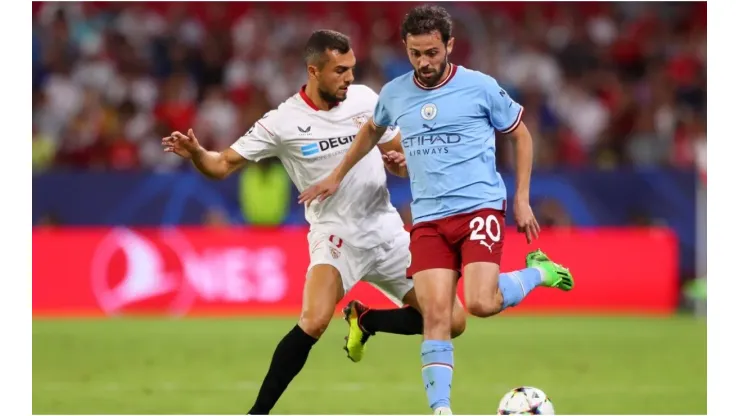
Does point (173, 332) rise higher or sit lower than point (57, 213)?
lower

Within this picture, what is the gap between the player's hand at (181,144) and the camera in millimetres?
7871

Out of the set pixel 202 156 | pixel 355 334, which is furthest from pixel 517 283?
pixel 202 156

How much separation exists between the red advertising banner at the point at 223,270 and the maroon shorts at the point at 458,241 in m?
8.78

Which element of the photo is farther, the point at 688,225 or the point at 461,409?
the point at 688,225

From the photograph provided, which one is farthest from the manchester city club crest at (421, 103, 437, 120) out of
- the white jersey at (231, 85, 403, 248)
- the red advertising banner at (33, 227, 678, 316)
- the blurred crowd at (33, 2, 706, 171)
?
the blurred crowd at (33, 2, 706, 171)

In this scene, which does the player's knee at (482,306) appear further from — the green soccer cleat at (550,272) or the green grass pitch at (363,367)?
the green grass pitch at (363,367)

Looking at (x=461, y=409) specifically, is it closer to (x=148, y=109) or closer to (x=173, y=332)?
(x=173, y=332)

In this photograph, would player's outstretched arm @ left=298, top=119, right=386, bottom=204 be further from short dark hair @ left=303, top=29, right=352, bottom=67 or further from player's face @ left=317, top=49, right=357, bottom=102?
short dark hair @ left=303, top=29, right=352, bottom=67

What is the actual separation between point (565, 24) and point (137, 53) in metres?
7.30

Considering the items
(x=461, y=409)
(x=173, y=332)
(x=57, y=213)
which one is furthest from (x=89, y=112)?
(x=461, y=409)

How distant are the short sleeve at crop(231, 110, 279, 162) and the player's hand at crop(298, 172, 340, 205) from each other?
517 millimetres

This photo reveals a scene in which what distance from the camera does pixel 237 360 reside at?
1195 cm

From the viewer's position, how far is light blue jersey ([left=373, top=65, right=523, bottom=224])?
7.52 m

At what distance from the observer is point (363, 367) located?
11617mm
